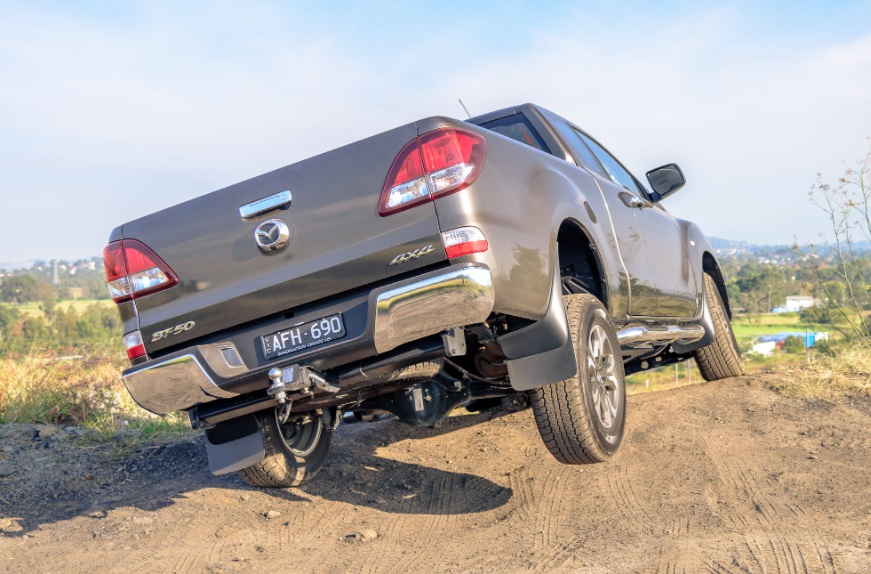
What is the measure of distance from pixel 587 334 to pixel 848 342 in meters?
4.77

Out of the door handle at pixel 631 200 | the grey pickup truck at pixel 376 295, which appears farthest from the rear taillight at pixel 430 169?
the door handle at pixel 631 200

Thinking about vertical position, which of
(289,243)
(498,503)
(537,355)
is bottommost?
(498,503)

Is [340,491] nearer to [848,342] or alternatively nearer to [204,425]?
[204,425]

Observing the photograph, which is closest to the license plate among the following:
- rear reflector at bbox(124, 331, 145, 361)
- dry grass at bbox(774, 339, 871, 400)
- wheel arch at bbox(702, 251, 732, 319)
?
rear reflector at bbox(124, 331, 145, 361)

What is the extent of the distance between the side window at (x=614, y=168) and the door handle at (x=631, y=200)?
0.45 ft

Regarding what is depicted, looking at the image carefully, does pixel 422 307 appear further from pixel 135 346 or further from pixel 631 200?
pixel 631 200

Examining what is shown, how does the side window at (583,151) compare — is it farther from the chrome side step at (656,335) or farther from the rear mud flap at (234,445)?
the rear mud flap at (234,445)

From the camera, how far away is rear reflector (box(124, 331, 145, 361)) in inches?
140

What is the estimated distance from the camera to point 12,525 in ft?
15.0

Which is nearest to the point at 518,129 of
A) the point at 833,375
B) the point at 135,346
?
the point at 135,346

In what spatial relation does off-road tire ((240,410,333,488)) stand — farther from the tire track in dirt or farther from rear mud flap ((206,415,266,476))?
the tire track in dirt

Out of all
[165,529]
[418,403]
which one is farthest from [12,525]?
[418,403]

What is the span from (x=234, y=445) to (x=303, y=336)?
1.07m

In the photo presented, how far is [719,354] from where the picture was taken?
22.2 feet
